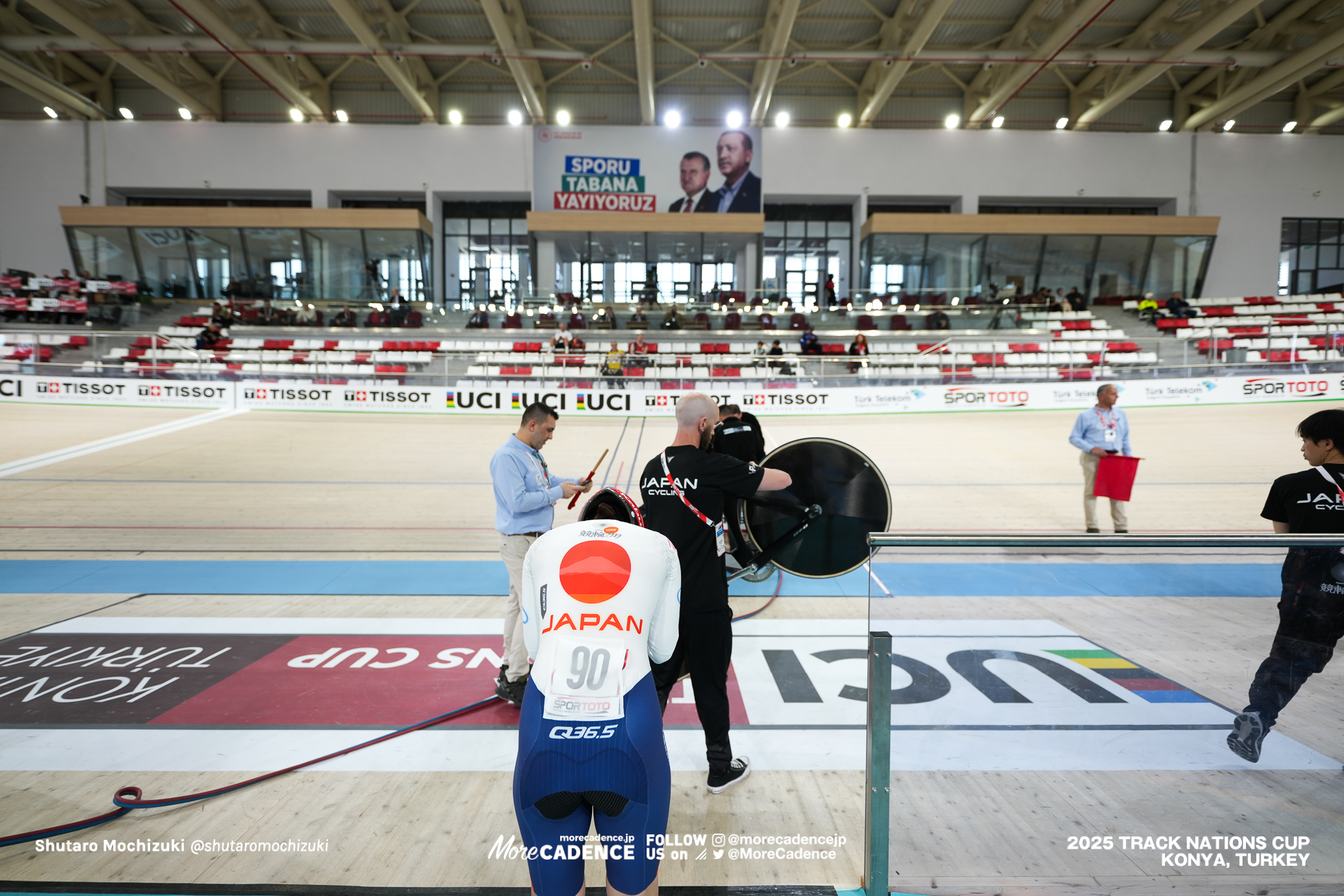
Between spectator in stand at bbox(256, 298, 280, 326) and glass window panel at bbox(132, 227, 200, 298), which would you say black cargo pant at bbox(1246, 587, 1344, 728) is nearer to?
spectator in stand at bbox(256, 298, 280, 326)

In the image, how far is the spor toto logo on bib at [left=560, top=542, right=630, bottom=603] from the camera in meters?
1.60

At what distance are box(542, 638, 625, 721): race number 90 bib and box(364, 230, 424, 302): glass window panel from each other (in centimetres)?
2450

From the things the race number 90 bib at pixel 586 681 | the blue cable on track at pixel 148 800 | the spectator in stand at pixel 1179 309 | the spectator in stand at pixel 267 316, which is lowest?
the blue cable on track at pixel 148 800

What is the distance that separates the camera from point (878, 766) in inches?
73.9

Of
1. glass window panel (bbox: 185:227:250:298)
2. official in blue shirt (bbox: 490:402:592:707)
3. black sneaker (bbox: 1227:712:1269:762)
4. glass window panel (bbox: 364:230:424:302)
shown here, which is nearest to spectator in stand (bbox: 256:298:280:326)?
glass window panel (bbox: 185:227:250:298)

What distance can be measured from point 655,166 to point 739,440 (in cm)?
2229

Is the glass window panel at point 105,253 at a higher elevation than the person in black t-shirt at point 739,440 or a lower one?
higher

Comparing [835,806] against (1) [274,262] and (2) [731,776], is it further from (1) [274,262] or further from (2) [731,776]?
(1) [274,262]

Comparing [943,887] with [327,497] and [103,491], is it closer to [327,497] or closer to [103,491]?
[327,497]

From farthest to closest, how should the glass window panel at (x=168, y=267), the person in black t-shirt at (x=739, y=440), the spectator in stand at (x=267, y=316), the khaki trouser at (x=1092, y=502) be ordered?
the glass window panel at (x=168, y=267), the spectator in stand at (x=267, y=316), the khaki trouser at (x=1092, y=502), the person in black t-shirt at (x=739, y=440)

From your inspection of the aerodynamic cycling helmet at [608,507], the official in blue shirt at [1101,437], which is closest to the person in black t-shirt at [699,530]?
the aerodynamic cycling helmet at [608,507]

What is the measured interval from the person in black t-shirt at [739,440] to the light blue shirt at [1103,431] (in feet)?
11.6

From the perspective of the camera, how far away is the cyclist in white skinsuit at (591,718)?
1532 mm

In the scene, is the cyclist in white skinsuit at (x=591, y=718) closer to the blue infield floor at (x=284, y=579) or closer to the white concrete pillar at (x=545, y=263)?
the blue infield floor at (x=284, y=579)
